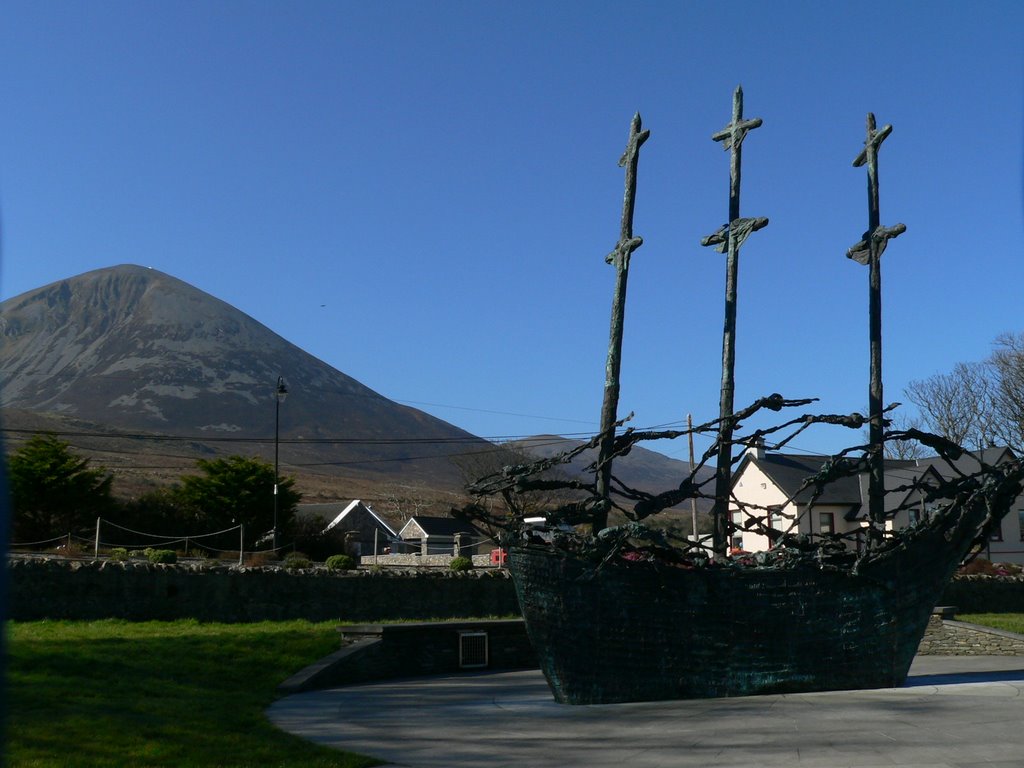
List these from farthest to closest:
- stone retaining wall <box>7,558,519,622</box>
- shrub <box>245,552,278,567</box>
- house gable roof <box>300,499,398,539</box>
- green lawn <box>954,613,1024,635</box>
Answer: house gable roof <box>300,499,398,539</box> → shrub <box>245,552,278,567</box> → green lawn <box>954,613,1024,635</box> → stone retaining wall <box>7,558,519,622</box>

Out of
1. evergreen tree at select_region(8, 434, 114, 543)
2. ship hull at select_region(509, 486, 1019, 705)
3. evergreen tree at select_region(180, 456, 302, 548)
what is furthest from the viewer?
evergreen tree at select_region(180, 456, 302, 548)

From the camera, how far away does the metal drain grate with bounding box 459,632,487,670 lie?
1819 centimetres

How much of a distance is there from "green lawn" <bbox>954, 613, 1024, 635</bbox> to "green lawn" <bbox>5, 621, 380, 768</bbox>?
51.0 ft

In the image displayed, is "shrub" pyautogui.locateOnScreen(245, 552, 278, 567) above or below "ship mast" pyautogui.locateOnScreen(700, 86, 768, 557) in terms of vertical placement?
below

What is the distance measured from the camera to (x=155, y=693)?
39.2 feet

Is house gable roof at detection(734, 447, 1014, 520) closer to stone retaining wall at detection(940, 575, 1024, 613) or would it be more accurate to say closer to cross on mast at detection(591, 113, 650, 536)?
stone retaining wall at detection(940, 575, 1024, 613)

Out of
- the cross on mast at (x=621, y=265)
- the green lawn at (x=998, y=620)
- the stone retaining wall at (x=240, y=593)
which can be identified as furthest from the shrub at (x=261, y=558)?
the green lawn at (x=998, y=620)

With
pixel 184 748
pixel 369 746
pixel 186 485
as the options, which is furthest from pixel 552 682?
pixel 186 485

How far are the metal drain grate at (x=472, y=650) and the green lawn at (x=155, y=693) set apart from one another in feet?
7.80

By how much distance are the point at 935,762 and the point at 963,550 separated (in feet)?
21.4

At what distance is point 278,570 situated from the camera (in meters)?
21.9

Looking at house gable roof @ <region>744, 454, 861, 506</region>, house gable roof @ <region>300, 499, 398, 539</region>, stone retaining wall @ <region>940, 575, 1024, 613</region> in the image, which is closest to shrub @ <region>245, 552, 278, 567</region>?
stone retaining wall @ <region>940, 575, 1024, 613</region>

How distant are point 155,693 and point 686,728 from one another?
6.53m

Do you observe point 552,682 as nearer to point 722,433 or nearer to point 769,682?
point 769,682
